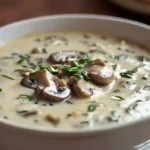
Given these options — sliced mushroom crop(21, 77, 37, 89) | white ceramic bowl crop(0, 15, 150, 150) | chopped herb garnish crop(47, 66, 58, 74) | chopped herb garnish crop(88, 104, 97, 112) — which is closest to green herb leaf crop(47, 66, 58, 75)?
chopped herb garnish crop(47, 66, 58, 74)

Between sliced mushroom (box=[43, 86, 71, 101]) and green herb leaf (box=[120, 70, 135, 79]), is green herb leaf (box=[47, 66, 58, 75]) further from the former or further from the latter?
green herb leaf (box=[120, 70, 135, 79])

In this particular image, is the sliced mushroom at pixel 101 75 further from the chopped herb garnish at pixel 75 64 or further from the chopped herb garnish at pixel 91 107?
the chopped herb garnish at pixel 91 107

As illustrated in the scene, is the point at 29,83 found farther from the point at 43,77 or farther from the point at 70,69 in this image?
the point at 70,69

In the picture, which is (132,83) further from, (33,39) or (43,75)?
(33,39)

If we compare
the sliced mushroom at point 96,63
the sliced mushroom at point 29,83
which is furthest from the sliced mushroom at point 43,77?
the sliced mushroom at point 96,63

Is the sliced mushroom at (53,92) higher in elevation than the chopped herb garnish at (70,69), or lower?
lower

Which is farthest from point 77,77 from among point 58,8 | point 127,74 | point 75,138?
point 58,8
